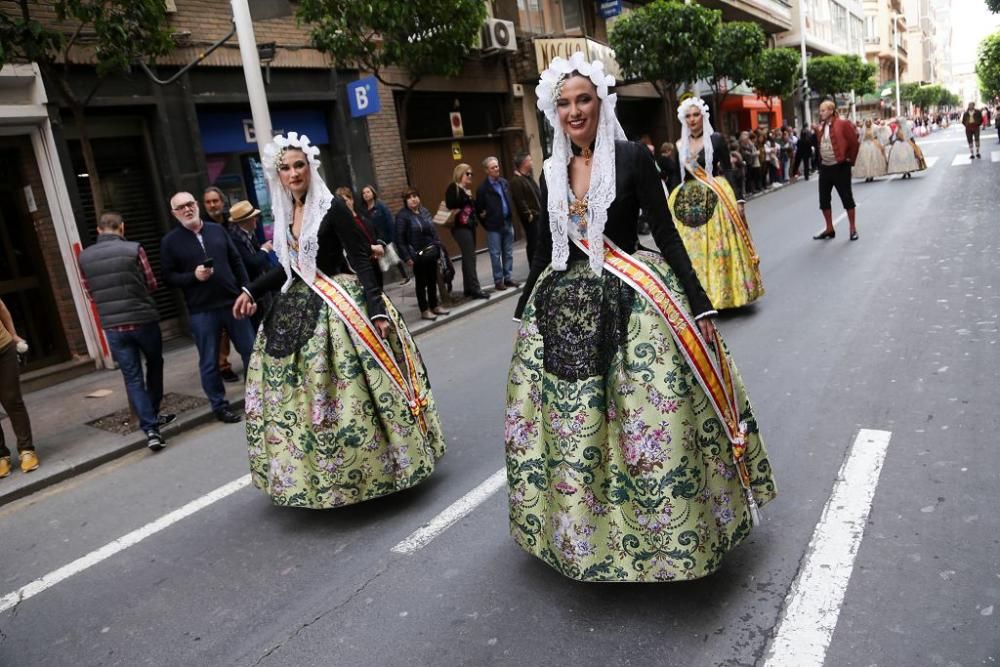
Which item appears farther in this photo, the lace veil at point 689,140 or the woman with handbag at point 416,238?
the woman with handbag at point 416,238

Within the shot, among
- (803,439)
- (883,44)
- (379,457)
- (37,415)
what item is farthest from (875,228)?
(883,44)

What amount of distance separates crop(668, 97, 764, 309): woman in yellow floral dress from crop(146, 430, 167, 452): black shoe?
499 centimetres

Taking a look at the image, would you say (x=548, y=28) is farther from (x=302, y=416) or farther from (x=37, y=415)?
(x=302, y=416)

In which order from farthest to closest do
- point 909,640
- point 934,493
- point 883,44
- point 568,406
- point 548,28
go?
point 883,44, point 548,28, point 934,493, point 568,406, point 909,640

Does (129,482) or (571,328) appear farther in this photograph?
(129,482)

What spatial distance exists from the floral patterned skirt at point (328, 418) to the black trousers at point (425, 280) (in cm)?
577

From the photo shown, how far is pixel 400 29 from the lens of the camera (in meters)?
11.0

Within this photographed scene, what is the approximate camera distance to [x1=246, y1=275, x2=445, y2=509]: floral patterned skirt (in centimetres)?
407

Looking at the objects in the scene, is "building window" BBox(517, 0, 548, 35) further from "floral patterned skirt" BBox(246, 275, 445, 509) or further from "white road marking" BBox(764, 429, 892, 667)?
"white road marking" BBox(764, 429, 892, 667)

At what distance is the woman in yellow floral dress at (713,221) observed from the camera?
750 cm

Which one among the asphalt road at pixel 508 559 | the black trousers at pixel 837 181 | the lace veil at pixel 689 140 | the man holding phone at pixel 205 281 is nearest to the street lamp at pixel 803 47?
the black trousers at pixel 837 181

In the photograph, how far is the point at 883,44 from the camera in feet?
236

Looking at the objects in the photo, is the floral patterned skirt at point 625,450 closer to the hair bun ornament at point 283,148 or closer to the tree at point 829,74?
the hair bun ornament at point 283,148

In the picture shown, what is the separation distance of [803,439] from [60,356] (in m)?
8.59
